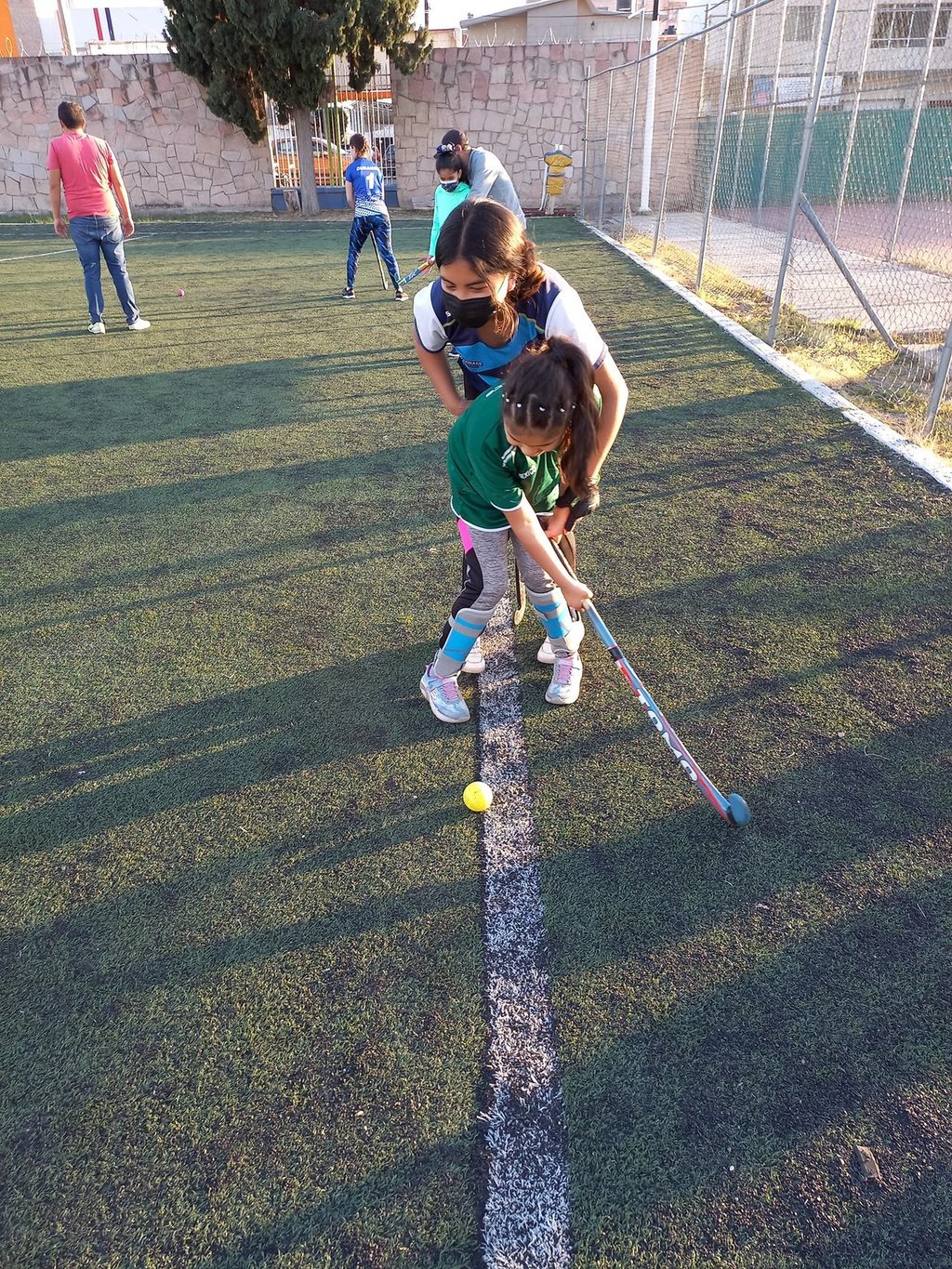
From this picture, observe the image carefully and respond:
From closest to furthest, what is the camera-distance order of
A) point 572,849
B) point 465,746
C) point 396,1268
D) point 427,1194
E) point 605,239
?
point 396,1268 → point 427,1194 → point 572,849 → point 465,746 → point 605,239

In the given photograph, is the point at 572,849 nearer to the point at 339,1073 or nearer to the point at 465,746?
the point at 465,746

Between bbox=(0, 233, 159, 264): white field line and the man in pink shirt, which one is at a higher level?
the man in pink shirt

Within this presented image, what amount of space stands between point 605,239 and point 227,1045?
49.7 feet

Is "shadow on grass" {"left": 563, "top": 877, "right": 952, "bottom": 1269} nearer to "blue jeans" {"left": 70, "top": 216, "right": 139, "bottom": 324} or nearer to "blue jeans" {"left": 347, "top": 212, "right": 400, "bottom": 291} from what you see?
"blue jeans" {"left": 70, "top": 216, "right": 139, "bottom": 324}

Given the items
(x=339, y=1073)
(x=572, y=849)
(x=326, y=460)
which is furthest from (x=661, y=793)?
(x=326, y=460)

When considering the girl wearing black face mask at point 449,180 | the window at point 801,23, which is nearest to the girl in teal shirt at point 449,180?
the girl wearing black face mask at point 449,180

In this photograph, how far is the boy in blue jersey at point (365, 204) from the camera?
9586 mm

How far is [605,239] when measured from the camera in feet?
48.2

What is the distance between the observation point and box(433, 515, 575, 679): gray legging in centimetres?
293

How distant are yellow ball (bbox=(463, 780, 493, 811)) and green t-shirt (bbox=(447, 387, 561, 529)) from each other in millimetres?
852

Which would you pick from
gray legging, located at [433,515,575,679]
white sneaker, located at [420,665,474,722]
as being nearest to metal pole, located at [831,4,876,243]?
gray legging, located at [433,515,575,679]

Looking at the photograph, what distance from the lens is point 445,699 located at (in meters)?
3.11

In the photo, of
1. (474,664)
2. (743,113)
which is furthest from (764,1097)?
(743,113)

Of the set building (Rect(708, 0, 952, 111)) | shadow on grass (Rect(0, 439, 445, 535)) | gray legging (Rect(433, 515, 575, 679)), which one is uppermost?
building (Rect(708, 0, 952, 111))
